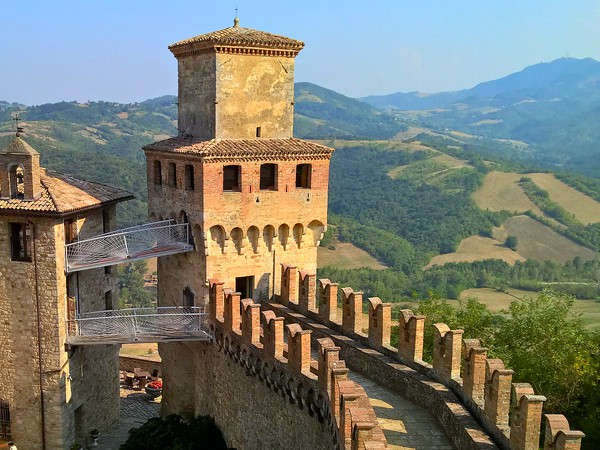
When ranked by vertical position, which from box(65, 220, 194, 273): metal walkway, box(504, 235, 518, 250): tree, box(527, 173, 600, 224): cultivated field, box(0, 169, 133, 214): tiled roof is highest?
box(0, 169, 133, 214): tiled roof

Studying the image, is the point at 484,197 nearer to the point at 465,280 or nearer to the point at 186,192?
the point at 465,280

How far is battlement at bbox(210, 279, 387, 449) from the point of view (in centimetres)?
1226

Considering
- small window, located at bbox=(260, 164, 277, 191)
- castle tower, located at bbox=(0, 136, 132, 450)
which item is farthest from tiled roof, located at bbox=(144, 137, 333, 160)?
castle tower, located at bbox=(0, 136, 132, 450)

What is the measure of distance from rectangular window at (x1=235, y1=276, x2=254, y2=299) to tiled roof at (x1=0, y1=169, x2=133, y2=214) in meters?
5.04

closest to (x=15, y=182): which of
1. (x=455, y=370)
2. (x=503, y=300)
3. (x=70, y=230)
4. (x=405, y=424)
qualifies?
(x=70, y=230)

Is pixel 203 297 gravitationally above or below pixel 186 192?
below

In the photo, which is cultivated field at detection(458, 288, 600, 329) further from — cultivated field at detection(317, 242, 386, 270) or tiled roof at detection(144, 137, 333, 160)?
tiled roof at detection(144, 137, 333, 160)

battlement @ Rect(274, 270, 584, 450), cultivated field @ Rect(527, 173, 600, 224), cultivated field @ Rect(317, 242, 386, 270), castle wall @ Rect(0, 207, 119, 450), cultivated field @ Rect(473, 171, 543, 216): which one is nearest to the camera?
battlement @ Rect(274, 270, 584, 450)

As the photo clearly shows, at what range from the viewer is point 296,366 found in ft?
54.1

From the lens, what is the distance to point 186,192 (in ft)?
69.6

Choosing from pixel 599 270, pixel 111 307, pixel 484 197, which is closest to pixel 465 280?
pixel 599 270

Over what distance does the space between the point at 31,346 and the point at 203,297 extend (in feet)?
17.6

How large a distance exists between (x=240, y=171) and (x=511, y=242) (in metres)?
107

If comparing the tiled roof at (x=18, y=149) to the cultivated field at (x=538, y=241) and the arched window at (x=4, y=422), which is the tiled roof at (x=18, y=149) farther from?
the cultivated field at (x=538, y=241)
